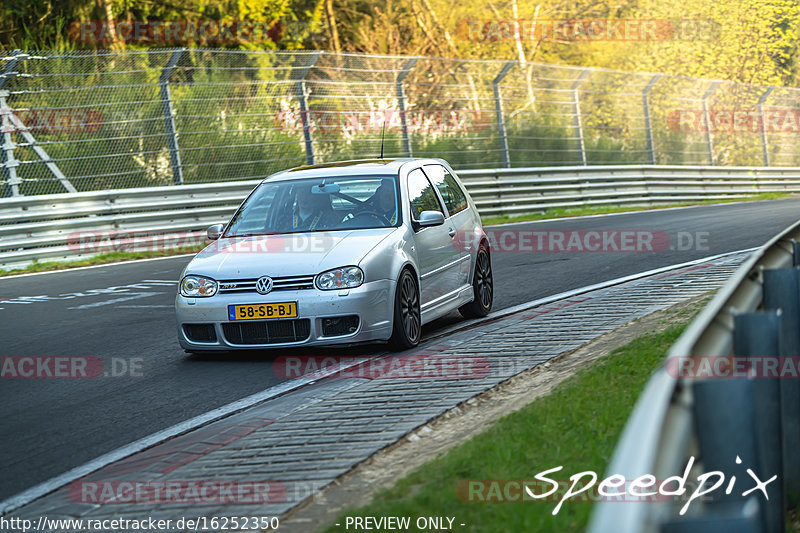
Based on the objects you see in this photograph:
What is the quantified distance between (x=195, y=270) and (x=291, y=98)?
520 inches

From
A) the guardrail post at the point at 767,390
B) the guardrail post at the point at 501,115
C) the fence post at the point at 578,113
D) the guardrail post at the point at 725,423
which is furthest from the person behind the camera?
the fence post at the point at 578,113

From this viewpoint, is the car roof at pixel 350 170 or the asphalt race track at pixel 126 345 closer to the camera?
the asphalt race track at pixel 126 345

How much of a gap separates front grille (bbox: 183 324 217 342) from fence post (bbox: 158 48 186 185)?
436 inches

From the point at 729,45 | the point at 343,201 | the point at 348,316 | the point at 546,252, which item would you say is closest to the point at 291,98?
the point at 546,252

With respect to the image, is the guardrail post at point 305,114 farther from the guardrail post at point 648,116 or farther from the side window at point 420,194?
the side window at point 420,194

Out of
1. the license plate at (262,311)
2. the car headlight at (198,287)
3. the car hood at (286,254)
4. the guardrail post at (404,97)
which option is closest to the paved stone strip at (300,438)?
the license plate at (262,311)

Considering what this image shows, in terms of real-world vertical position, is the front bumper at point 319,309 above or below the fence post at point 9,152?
below

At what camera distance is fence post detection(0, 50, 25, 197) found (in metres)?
17.1

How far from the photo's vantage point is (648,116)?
2945 centimetres

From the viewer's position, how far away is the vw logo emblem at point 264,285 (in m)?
8.30

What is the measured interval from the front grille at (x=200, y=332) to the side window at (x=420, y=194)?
204cm

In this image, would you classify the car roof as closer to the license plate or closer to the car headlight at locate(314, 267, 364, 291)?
the car headlight at locate(314, 267, 364, 291)

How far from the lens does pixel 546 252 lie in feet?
52.8

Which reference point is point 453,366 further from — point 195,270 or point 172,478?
point 172,478
